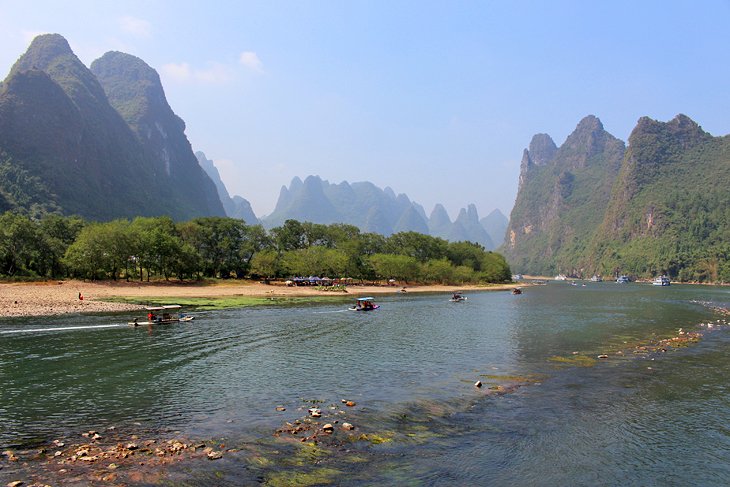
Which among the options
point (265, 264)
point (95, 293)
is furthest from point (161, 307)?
point (265, 264)

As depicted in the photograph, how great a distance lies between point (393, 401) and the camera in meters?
25.8

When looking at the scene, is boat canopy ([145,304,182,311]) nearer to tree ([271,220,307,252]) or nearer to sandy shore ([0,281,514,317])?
sandy shore ([0,281,514,317])

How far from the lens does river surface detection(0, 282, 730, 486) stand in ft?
57.8

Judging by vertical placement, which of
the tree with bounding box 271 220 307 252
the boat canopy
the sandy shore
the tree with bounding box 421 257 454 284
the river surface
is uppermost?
the tree with bounding box 271 220 307 252

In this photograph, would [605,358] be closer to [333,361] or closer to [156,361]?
[333,361]

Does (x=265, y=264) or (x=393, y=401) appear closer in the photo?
(x=393, y=401)

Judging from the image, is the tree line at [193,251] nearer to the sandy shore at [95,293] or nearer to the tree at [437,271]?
the tree at [437,271]

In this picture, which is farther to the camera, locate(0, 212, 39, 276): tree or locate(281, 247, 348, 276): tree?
locate(281, 247, 348, 276): tree

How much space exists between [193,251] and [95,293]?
105 ft

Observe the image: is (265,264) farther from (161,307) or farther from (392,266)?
(161,307)

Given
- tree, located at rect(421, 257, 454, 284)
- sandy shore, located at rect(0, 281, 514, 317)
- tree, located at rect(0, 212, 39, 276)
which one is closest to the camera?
sandy shore, located at rect(0, 281, 514, 317)

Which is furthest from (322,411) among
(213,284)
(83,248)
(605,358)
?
(213,284)

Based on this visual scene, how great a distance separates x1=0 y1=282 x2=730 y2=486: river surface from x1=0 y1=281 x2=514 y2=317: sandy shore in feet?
61.6

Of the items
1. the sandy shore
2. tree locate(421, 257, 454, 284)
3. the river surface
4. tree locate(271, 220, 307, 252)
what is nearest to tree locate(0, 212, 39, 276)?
the sandy shore
